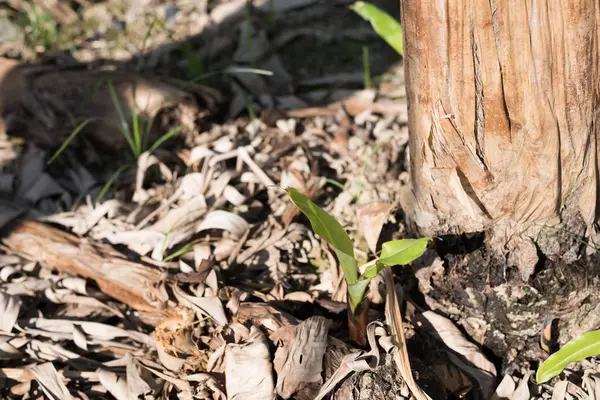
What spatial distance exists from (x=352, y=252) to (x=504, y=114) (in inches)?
16.7

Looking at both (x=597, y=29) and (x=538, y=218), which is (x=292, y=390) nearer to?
(x=538, y=218)

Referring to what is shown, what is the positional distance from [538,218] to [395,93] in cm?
120

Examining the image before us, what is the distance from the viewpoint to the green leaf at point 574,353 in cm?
133

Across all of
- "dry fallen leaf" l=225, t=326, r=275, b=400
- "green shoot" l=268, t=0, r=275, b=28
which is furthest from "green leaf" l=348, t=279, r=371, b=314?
"green shoot" l=268, t=0, r=275, b=28

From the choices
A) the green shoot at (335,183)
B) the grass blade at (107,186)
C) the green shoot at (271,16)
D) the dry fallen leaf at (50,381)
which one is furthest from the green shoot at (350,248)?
the green shoot at (271,16)

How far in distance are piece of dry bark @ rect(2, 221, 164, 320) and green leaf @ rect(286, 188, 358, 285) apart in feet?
1.94

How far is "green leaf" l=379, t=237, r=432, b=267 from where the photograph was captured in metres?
1.29

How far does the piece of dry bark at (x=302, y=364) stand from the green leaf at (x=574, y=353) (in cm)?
47

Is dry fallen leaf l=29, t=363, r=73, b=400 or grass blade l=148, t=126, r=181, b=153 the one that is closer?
dry fallen leaf l=29, t=363, r=73, b=400

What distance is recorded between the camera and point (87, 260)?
1.90 m

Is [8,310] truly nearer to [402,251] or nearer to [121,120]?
[121,120]

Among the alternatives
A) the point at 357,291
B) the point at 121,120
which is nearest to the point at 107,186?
the point at 121,120

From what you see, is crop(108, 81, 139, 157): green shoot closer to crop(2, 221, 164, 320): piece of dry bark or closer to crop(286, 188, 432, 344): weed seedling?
crop(2, 221, 164, 320): piece of dry bark

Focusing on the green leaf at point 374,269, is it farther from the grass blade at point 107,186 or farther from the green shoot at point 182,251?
the grass blade at point 107,186
